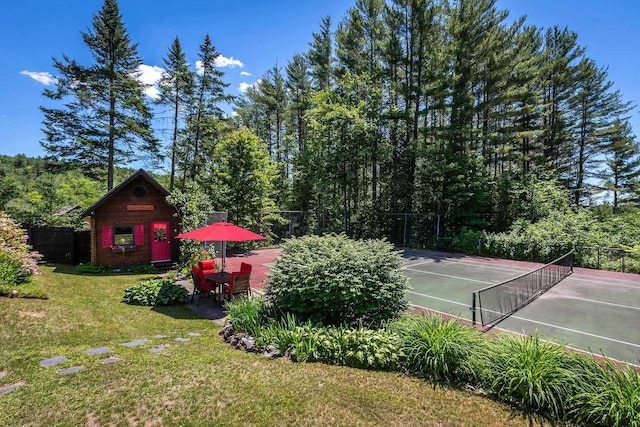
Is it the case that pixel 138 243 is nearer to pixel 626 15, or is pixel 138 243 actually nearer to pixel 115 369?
pixel 115 369

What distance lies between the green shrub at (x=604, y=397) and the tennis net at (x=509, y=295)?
274cm

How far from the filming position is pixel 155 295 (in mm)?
8945

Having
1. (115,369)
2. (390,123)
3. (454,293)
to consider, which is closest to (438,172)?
(390,123)

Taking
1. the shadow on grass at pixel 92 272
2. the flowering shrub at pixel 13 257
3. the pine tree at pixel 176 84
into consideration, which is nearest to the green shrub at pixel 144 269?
the shadow on grass at pixel 92 272

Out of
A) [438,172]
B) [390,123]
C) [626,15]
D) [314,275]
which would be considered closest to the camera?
[314,275]

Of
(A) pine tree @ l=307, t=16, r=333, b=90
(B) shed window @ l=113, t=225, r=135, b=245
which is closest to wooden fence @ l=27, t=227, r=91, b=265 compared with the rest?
(B) shed window @ l=113, t=225, r=135, b=245

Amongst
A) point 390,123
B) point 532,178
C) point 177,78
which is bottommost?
point 532,178

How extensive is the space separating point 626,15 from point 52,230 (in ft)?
82.6

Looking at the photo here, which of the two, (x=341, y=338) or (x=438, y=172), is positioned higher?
(x=438, y=172)

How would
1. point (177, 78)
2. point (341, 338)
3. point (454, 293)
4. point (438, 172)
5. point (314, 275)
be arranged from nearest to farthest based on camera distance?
point (341, 338) < point (314, 275) < point (454, 293) < point (438, 172) < point (177, 78)

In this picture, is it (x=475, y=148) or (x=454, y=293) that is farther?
(x=475, y=148)

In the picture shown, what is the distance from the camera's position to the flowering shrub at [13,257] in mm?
7965

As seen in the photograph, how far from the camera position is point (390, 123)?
23.7 m

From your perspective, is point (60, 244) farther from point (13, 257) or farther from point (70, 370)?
point (70, 370)
